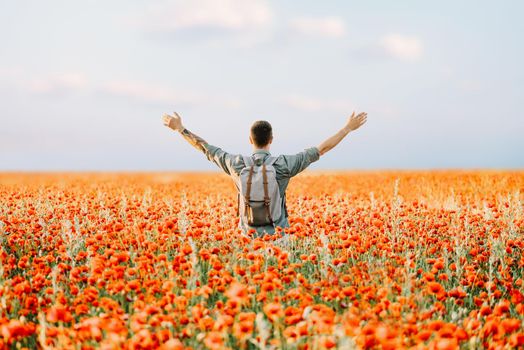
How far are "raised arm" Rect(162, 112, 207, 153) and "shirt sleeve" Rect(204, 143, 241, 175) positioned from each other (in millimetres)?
84

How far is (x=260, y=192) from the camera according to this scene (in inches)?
225

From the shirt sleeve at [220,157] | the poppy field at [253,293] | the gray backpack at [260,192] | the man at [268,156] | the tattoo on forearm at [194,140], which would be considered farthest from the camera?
the tattoo on forearm at [194,140]

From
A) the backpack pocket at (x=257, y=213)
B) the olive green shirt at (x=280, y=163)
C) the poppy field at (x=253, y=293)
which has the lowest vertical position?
the poppy field at (x=253, y=293)

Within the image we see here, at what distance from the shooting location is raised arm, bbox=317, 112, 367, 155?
5.98 meters

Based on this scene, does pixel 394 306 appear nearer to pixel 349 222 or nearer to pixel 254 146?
pixel 254 146

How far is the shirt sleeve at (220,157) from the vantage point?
5.92 metres

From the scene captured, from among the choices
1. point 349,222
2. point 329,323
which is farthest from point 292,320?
point 349,222

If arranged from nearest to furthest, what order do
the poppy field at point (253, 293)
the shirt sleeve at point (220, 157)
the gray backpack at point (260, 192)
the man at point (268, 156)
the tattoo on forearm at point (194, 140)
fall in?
the poppy field at point (253, 293)
the gray backpack at point (260, 192)
the man at point (268, 156)
the shirt sleeve at point (220, 157)
the tattoo on forearm at point (194, 140)

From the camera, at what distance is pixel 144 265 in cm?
440

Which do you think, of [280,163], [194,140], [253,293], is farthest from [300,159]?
[253,293]

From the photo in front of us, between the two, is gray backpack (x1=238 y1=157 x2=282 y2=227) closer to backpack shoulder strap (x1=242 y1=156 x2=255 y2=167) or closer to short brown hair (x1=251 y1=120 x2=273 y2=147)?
backpack shoulder strap (x1=242 y1=156 x2=255 y2=167)

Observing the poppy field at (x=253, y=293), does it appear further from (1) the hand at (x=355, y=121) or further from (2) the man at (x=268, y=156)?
(1) the hand at (x=355, y=121)

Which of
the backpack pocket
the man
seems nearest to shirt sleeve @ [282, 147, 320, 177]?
the man

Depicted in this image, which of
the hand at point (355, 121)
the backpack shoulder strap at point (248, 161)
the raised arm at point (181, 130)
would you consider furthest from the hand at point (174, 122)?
the hand at point (355, 121)
